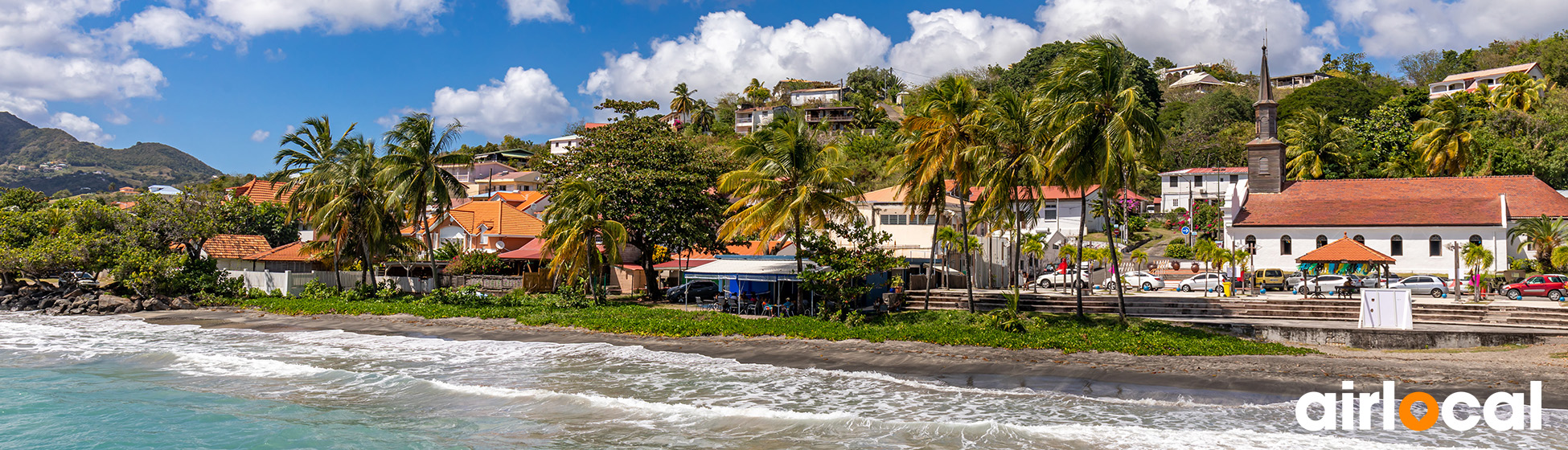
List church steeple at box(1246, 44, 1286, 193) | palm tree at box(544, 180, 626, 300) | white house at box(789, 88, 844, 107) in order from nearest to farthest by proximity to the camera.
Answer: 1. palm tree at box(544, 180, 626, 300)
2. church steeple at box(1246, 44, 1286, 193)
3. white house at box(789, 88, 844, 107)

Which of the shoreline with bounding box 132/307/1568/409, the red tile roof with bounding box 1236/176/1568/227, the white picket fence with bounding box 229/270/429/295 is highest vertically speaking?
the red tile roof with bounding box 1236/176/1568/227

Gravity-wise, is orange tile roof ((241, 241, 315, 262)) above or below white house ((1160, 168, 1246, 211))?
below

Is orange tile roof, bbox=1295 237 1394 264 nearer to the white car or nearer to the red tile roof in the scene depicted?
the white car

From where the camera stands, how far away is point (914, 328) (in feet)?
73.7

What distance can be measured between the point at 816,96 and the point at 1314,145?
73.0 metres

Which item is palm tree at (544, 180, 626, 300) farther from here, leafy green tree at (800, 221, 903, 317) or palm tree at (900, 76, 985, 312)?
palm tree at (900, 76, 985, 312)

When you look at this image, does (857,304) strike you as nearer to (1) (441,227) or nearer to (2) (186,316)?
(2) (186,316)

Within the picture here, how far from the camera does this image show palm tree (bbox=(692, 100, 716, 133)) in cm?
10300

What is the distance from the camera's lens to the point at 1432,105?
58.5 m

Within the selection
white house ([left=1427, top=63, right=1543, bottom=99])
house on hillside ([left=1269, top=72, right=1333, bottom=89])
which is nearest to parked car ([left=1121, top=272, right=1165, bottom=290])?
white house ([left=1427, top=63, right=1543, bottom=99])

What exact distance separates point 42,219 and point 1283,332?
157ft

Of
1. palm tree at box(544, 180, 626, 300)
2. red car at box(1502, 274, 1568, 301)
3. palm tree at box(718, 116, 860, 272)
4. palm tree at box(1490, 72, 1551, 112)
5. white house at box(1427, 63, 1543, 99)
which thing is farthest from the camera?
white house at box(1427, 63, 1543, 99)

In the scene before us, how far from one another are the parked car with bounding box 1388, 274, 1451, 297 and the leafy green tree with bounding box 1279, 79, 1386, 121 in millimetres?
46160

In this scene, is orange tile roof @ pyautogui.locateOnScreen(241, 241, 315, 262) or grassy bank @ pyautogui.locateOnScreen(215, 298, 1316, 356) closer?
grassy bank @ pyautogui.locateOnScreen(215, 298, 1316, 356)
